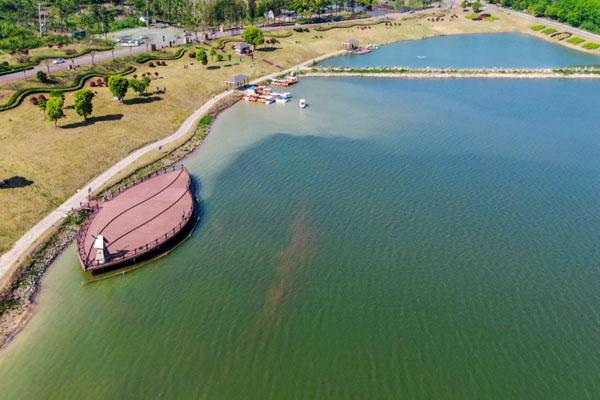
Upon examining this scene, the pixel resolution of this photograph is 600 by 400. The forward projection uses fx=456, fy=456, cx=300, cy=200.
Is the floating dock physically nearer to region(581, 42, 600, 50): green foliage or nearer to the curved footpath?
the curved footpath

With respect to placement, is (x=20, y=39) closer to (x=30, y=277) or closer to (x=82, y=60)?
(x=82, y=60)

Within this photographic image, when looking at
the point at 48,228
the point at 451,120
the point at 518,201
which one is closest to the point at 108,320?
the point at 48,228

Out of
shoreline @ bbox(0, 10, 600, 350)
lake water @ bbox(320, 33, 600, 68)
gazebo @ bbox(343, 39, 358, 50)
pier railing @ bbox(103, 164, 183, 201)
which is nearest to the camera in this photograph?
shoreline @ bbox(0, 10, 600, 350)

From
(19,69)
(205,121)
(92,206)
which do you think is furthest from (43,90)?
(92,206)

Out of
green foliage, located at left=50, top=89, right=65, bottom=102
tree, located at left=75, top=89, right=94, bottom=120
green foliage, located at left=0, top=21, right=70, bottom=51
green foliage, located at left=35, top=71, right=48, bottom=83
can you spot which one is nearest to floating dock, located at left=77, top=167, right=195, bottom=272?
tree, located at left=75, top=89, right=94, bottom=120

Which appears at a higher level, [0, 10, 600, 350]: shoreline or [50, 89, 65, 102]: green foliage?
[50, 89, 65, 102]: green foliage

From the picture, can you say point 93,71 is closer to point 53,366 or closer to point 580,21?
point 53,366
